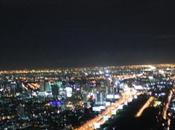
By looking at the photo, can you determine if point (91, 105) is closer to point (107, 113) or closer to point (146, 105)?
point (146, 105)

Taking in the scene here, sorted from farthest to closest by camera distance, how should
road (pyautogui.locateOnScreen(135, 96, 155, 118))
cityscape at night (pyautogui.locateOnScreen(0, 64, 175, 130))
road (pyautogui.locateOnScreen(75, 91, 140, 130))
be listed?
road (pyautogui.locateOnScreen(135, 96, 155, 118)) → cityscape at night (pyautogui.locateOnScreen(0, 64, 175, 130)) → road (pyautogui.locateOnScreen(75, 91, 140, 130))

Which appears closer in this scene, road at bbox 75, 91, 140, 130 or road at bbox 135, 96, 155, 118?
road at bbox 75, 91, 140, 130

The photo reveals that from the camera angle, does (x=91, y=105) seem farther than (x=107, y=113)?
Yes

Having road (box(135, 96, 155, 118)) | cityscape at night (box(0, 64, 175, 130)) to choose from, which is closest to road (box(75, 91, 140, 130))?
cityscape at night (box(0, 64, 175, 130))

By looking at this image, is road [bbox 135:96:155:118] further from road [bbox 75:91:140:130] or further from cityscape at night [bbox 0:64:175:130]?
road [bbox 75:91:140:130]

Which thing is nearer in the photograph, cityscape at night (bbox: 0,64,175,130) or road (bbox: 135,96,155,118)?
cityscape at night (bbox: 0,64,175,130)

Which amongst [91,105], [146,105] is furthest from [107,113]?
[91,105]

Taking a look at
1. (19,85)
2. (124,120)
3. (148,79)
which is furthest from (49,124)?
(148,79)

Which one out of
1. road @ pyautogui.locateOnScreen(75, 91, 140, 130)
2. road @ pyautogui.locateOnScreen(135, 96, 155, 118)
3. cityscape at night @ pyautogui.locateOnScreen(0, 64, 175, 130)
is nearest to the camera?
road @ pyautogui.locateOnScreen(75, 91, 140, 130)

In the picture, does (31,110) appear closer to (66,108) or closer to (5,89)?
(66,108)

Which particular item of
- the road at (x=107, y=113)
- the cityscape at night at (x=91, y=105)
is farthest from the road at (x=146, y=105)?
the road at (x=107, y=113)

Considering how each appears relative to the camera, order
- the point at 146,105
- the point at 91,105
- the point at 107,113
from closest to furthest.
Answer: the point at 107,113, the point at 146,105, the point at 91,105
